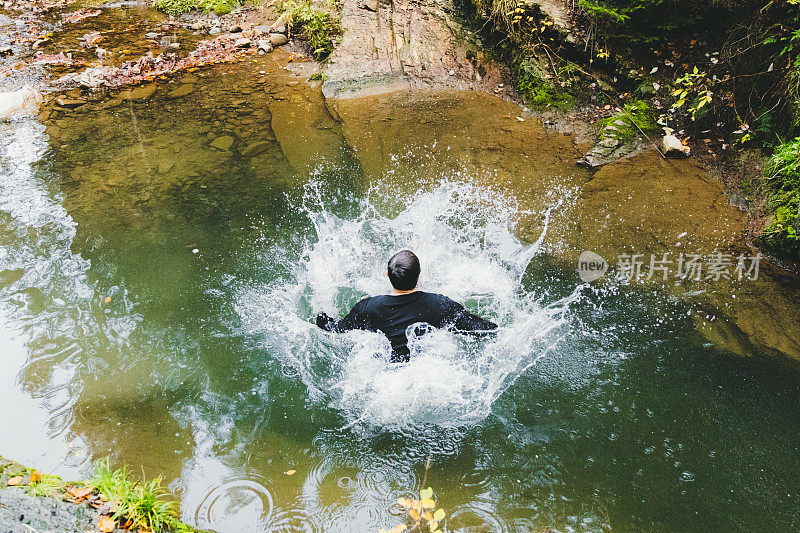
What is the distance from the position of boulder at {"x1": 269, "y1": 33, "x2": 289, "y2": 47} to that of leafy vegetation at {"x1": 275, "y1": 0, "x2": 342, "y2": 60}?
0.31 m

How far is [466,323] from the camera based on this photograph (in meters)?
4.23

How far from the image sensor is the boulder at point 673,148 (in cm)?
716

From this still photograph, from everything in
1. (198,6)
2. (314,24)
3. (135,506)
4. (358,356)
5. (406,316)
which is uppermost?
(198,6)

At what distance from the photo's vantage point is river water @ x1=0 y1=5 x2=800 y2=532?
3.88m

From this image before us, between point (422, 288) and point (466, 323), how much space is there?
1.61 meters

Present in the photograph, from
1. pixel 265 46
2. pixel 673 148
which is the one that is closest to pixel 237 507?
pixel 673 148

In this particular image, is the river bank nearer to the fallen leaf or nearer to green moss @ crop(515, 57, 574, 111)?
the fallen leaf

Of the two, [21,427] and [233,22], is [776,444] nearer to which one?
[21,427]

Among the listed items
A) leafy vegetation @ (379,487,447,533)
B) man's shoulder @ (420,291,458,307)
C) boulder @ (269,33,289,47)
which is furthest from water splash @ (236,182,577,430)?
boulder @ (269,33,289,47)

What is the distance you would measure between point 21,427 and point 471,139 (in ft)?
22.0

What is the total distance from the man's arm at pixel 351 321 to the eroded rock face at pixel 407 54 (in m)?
6.22

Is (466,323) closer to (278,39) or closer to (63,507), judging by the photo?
(63,507)

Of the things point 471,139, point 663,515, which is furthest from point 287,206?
point 663,515

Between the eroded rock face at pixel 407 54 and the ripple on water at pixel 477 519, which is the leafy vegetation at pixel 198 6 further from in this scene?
the ripple on water at pixel 477 519
